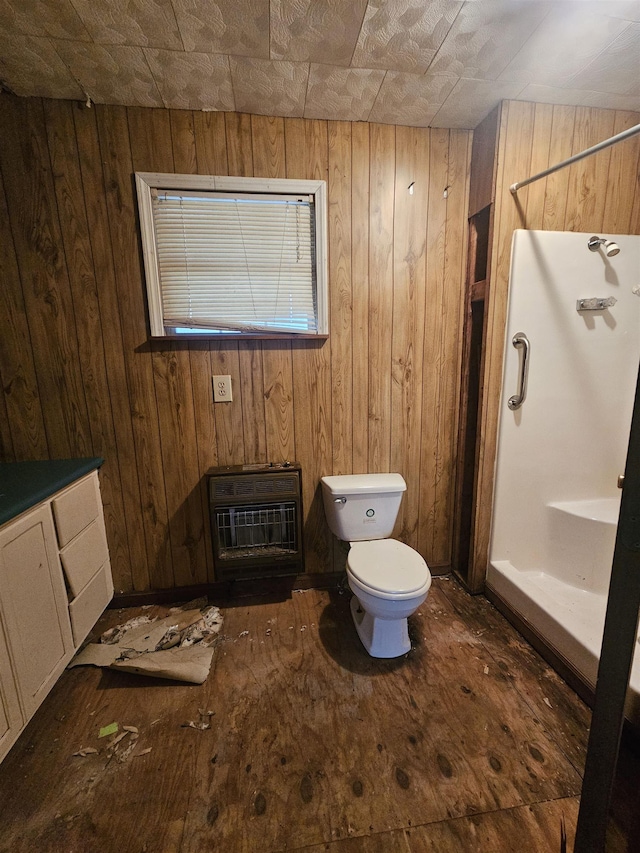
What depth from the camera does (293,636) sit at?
1.74 meters

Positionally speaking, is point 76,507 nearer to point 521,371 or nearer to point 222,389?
point 222,389

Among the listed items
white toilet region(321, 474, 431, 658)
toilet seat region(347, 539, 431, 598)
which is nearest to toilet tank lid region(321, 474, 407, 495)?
white toilet region(321, 474, 431, 658)

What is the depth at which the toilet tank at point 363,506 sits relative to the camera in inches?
71.4

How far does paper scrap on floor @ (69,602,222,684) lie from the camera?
1.51 metres

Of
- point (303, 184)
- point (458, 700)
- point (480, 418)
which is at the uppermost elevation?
point (303, 184)

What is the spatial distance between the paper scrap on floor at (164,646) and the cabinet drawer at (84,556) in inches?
13.5

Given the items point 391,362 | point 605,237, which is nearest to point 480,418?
point 391,362

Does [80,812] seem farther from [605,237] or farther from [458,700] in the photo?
[605,237]

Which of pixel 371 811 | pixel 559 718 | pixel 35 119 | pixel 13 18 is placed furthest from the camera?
pixel 35 119

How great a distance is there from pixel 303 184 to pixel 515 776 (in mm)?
2528

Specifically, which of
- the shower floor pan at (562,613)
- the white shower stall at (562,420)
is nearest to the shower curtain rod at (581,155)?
the white shower stall at (562,420)

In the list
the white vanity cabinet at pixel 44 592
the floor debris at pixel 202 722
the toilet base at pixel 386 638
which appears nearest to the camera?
the white vanity cabinet at pixel 44 592

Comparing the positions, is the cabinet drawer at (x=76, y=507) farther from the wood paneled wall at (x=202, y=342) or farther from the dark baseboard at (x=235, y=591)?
the dark baseboard at (x=235, y=591)

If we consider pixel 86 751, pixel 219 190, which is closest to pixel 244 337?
pixel 219 190
